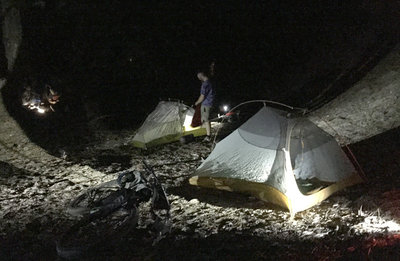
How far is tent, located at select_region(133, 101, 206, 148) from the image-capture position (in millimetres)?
11266

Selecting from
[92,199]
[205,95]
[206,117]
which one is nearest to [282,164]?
[92,199]

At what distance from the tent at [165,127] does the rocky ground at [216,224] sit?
1811 mm

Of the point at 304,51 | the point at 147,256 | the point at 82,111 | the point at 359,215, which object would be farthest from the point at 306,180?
the point at 304,51

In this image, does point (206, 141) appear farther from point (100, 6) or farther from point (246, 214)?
point (100, 6)

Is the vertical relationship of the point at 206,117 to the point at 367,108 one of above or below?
above

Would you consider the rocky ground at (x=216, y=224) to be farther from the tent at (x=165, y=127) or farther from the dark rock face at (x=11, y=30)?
the dark rock face at (x=11, y=30)

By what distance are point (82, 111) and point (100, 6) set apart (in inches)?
232

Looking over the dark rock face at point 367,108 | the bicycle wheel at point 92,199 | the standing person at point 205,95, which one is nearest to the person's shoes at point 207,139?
the standing person at point 205,95

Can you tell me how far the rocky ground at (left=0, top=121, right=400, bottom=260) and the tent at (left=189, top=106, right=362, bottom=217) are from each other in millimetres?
261

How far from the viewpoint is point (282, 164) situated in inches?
277

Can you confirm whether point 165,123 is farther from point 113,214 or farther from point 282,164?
point 282,164

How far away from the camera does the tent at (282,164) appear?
6.99 m

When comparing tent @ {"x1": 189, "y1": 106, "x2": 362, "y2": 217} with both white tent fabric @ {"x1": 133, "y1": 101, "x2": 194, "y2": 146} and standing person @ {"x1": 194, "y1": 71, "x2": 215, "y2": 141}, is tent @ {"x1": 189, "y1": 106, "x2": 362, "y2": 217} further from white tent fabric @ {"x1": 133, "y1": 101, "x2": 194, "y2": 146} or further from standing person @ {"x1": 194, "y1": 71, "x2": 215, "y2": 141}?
white tent fabric @ {"x1": 133, "y1": 101, "x2": 194, "y2": 146}

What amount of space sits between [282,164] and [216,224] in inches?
68.2
